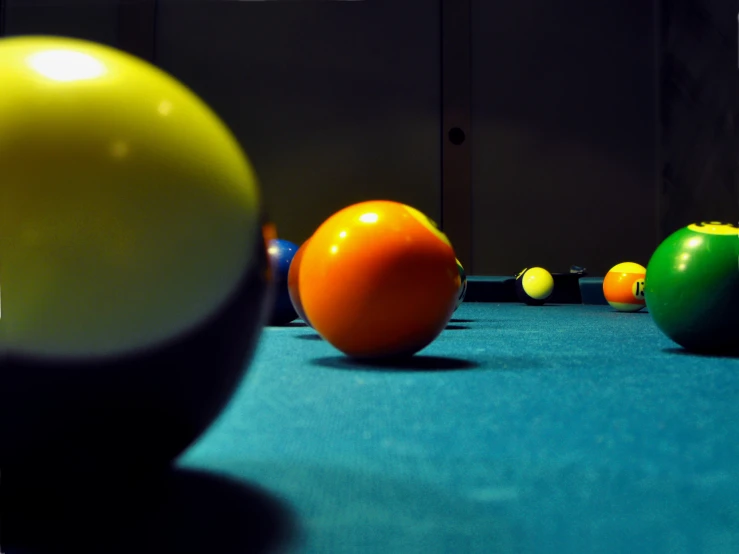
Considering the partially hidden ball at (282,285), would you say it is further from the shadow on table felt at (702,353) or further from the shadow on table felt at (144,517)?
the shadow on table felt at (144,517)

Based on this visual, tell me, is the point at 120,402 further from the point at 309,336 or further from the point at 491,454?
the point at 309,336

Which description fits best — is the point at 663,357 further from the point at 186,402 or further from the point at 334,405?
the point at 186,402

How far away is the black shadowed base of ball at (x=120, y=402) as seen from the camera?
2.80ft

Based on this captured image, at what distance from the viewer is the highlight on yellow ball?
83cm

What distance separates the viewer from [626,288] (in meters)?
4.85

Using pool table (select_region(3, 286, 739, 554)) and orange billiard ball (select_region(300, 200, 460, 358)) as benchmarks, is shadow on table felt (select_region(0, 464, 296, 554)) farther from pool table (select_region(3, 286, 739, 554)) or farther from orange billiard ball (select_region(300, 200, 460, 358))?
orange billiard ball (select_region(300, 200, 460, 358))

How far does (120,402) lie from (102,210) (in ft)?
0.75

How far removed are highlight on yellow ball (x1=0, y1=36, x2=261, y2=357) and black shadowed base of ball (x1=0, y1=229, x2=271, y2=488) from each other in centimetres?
2

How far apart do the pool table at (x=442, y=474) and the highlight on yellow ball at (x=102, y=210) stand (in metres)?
0.22

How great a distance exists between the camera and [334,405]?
4.95ft

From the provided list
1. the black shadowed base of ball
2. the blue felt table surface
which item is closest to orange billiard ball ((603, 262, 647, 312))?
the blue felt table surface

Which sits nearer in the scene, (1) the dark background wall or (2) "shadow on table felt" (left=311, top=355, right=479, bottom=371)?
(2) "shadow on table felt" (left=311, top=355, right=479, bottom=371)

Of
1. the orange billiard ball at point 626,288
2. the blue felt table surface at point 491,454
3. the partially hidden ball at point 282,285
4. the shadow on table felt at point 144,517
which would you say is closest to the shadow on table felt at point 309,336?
the partially hidden ball at point 282,285

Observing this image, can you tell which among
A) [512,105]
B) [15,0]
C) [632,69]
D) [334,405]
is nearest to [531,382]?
[334,405]
